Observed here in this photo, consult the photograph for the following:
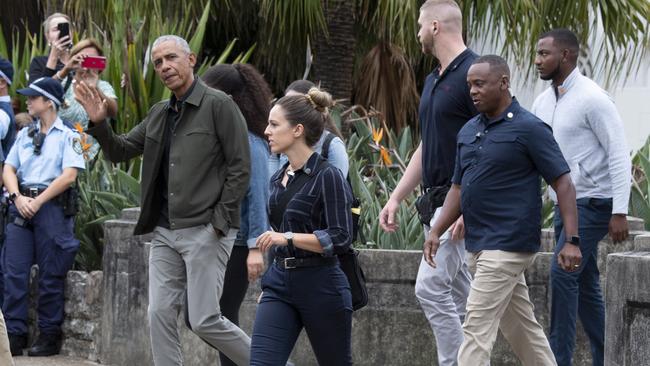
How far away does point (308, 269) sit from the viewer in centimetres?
577

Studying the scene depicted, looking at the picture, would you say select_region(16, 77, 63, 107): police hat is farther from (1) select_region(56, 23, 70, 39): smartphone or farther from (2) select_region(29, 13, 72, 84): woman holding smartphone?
(1) select_region(56, 23, 70, 39): smartphone

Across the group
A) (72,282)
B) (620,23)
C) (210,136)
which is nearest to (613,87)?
(620,23)

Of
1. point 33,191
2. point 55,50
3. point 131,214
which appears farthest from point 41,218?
point 55,50

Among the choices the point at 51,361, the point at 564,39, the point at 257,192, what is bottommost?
the point at 51,361

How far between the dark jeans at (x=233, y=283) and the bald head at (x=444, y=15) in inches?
58.6

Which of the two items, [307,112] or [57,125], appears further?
[57,125]

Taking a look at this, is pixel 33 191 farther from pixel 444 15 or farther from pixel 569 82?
pixel 569 82

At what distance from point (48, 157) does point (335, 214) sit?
3.80 m

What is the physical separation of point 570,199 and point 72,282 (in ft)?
14.1

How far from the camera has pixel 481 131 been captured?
20.2 feet

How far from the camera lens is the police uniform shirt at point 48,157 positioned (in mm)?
9055

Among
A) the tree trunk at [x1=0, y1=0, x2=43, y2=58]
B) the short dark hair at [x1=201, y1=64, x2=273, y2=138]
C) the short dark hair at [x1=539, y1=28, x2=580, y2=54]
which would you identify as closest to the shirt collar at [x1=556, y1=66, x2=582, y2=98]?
the short dark hair at [x1=539, y1=28, x2=580, y2=54]

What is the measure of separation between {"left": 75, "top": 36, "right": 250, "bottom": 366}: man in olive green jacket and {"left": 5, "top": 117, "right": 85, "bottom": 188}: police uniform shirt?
7.82 feet

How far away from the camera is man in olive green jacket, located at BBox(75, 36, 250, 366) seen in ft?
21.5
